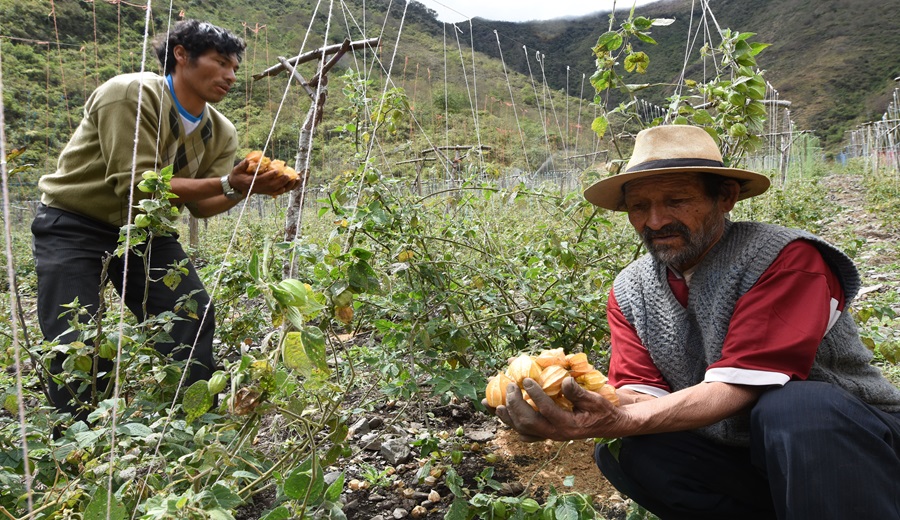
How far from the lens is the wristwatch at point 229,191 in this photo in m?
2.06

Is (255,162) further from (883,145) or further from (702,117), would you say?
(883,145)

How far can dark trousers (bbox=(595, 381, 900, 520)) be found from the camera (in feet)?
A: 3.62

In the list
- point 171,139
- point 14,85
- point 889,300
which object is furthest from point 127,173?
point 14,85

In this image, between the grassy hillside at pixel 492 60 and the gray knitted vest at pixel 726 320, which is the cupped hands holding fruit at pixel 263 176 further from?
the grassy hillside at pixel 492 60

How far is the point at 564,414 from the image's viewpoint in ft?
3.76

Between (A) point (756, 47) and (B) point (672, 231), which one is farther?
(A) point (756, 47)

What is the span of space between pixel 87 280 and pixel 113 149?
0.44 metres

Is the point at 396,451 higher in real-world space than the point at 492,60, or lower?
lower

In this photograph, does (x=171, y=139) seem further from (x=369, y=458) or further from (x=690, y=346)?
(x=690, y=346)

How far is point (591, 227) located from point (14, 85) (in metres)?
13.6

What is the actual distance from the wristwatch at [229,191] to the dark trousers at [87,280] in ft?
0.85

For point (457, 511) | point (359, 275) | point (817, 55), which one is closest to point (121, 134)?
point (359, 275)

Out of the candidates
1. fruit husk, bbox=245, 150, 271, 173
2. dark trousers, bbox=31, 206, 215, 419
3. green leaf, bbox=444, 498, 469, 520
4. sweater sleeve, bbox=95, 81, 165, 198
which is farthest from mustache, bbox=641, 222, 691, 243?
sweater sleeve, bbox=95, 81, 165, 198

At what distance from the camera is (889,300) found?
2.35 meters
